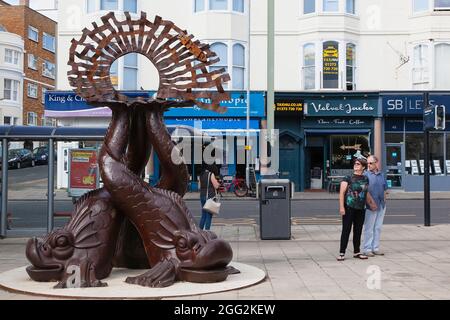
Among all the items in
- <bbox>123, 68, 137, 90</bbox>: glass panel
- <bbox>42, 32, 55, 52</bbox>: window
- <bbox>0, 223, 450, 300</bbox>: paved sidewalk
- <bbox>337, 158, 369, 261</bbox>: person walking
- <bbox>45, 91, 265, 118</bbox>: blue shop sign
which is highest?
<bbox>42, 32, 55, 52</bbox>: window

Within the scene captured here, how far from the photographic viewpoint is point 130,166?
8664 millimetres

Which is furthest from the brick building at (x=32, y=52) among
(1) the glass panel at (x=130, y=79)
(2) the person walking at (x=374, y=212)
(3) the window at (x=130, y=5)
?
(2) the person walking at (x=374, y=212)

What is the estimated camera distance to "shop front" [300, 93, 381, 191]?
27859 millimetres

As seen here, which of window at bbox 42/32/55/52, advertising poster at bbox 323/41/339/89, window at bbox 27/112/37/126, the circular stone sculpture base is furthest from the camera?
window at bbox 42/32/55/52

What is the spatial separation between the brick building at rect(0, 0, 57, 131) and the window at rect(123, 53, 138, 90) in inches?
980

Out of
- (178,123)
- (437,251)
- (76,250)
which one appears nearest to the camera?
(76,250)

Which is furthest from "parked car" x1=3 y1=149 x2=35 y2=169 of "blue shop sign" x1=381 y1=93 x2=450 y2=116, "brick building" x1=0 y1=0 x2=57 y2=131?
"blue shop sign" x1=381 y1=93 x2=450 y2=116

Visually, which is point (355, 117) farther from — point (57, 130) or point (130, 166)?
point (130, 166)

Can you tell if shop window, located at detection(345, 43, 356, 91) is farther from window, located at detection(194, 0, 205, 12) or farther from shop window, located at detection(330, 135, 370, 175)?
window, located at detection(194, 0, 205, 12)

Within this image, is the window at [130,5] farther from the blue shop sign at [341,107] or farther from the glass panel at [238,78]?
the blue shop sign at [341,107]

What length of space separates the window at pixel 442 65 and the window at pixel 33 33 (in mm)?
40007
